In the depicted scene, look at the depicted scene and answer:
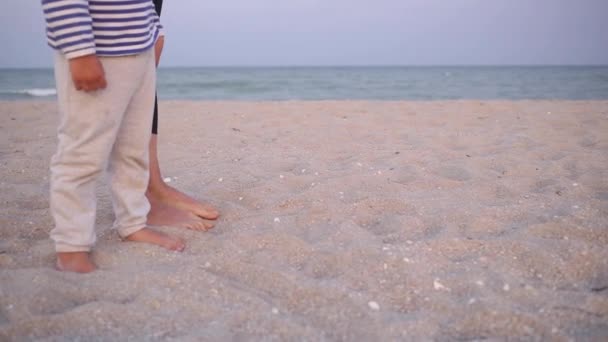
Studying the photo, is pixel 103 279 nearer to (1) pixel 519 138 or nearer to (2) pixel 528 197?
(2) pixel 528 197

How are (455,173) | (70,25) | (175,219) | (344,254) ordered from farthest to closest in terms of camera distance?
(455,173), (175,219), (344,254), (70,25)

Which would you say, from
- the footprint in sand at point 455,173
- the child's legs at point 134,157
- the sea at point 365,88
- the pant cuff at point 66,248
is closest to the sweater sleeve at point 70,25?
the child's legs at point 134,157

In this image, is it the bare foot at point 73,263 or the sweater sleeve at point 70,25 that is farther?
the bare foot at point 73,263

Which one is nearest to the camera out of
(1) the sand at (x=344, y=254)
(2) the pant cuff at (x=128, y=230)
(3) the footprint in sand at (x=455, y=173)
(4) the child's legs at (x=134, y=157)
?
(1) the sand at (x=344, y=254)

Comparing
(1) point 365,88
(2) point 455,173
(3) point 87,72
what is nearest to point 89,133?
(3) point 87,72

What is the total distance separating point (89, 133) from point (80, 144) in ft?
0.13

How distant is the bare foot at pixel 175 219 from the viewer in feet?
5.38

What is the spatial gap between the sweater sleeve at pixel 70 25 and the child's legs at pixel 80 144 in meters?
0.08

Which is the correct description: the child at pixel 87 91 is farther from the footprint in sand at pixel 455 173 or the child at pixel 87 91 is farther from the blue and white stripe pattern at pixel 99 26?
the footprint in sand at pixel 455 173

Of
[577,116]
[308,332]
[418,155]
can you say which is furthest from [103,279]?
[577,116]

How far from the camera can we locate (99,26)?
121 centimetres

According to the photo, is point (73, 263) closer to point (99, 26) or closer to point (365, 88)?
point (99, 26)

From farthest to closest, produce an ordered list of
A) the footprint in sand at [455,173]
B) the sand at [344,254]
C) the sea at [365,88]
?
the sea at [365,88], the footprint in sand at [455,173], the sand at [344,254]

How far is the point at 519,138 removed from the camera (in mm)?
3178
